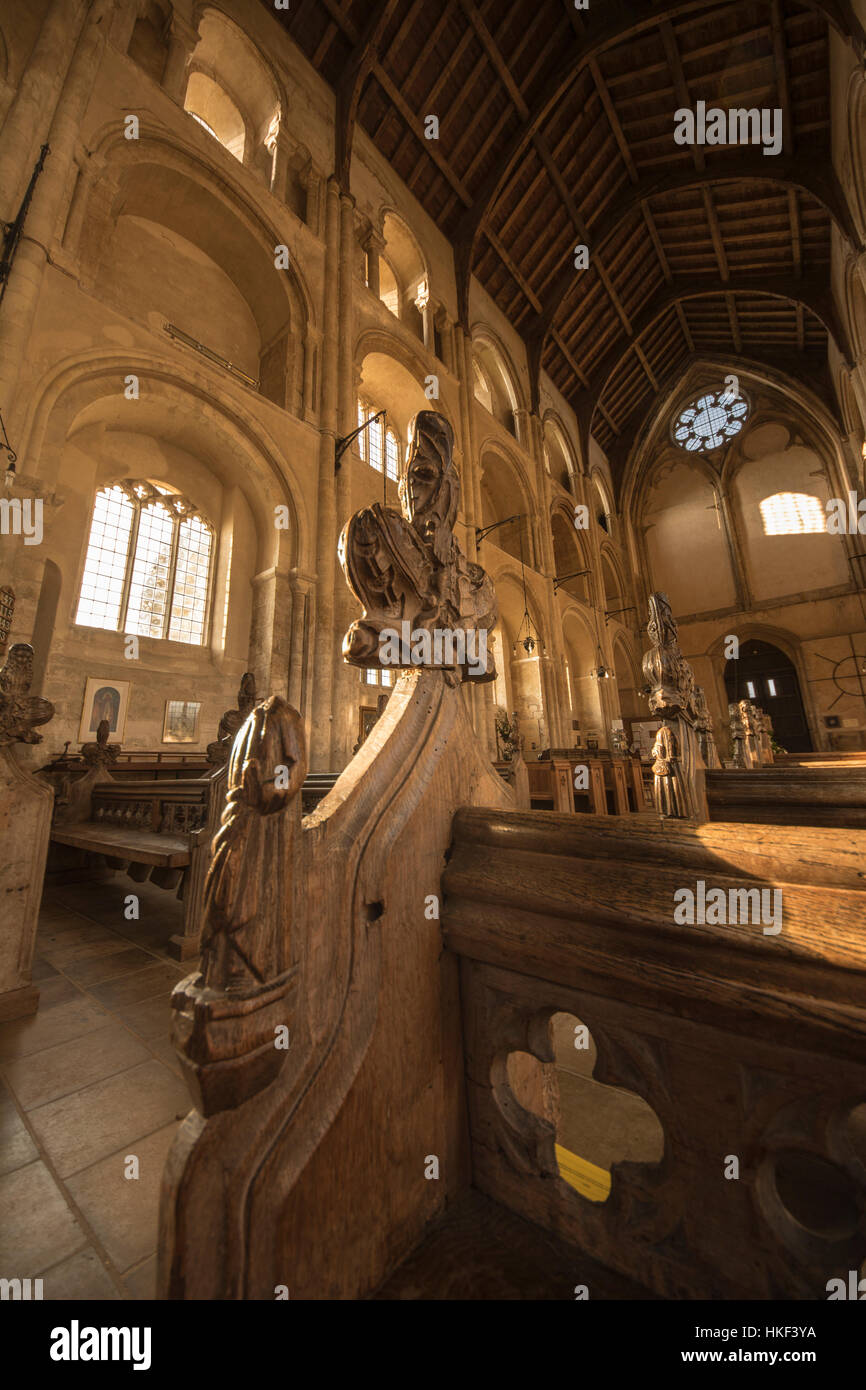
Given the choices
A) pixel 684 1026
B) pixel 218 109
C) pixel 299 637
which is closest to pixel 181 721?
pixel 299 637

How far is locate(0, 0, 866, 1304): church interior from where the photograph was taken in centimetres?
62

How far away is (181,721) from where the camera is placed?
714 centimetres

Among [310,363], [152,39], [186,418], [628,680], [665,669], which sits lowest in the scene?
[665,669]

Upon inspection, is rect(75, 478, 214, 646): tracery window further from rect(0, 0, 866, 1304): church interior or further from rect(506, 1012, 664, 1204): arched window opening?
rect(506, 1012, 664, 1204): arched window opening

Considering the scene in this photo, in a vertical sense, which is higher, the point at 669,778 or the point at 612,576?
the point at 612,576

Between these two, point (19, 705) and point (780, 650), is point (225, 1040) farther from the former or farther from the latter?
point (780, 650)

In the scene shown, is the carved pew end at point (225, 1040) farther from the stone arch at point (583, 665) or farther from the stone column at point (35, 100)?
the stone arch at point (583, 665)

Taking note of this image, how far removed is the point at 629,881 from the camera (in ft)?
2.35

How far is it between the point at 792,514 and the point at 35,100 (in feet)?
60.9

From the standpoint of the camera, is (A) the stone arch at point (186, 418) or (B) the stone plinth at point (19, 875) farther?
(A) the stone arch at point (186, 418)

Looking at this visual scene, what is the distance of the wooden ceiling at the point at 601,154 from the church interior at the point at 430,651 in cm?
10

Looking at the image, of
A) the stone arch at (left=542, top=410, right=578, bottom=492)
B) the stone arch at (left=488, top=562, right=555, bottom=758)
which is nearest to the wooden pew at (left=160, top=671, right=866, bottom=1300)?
the stone arch at (left=488, top=562, right=555, bottom=758)

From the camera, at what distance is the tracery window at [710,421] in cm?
1725

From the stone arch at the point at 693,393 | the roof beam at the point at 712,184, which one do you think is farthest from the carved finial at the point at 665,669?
the stone arch at the point at 693,393
